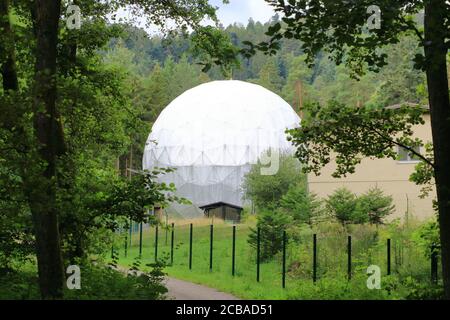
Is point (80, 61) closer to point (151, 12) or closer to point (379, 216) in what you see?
point (151, 12)

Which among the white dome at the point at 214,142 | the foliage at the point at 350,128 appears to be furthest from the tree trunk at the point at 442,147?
Answer: the white dome at the point at 214,142

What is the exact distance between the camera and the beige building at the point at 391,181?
37000mm

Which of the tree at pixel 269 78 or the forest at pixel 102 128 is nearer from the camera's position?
the forest at pixel 102 128

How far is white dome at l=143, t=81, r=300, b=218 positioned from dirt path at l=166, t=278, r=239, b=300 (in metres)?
39.2

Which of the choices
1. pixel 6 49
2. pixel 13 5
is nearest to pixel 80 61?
pixel 13 5

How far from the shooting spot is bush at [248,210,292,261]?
25.7 meters

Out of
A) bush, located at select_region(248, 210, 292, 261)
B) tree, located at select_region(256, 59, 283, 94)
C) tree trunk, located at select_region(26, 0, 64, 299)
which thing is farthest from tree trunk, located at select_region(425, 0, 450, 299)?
tree, located at select_region(256, 59, 283, 94)

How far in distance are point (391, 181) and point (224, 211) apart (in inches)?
563

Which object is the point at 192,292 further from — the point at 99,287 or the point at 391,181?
the point at 391,181

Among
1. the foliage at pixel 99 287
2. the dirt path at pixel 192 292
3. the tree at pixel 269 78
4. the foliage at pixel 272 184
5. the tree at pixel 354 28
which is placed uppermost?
the tree at pixel 269 78

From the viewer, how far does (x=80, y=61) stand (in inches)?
535

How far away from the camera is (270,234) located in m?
26.0

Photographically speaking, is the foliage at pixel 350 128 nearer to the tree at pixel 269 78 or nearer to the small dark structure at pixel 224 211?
the small dark structure at pixel 224 211

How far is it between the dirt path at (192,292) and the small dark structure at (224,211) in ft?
90.7
